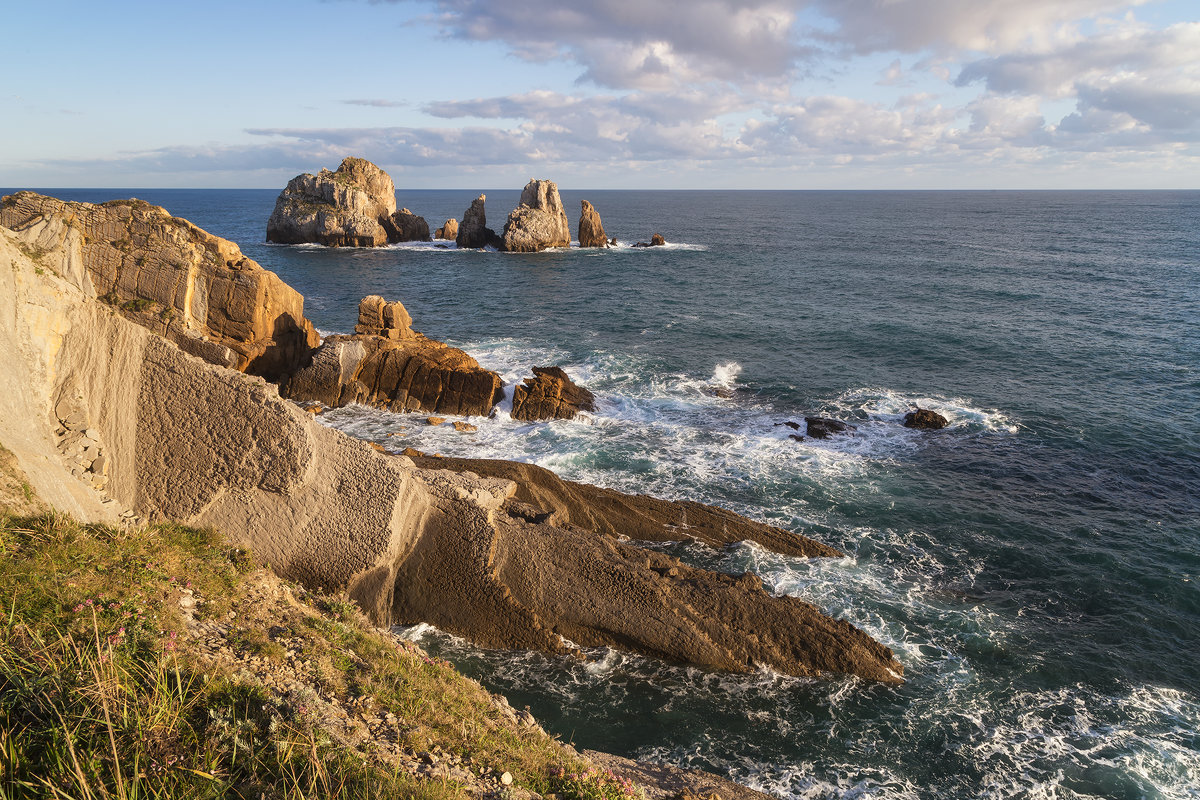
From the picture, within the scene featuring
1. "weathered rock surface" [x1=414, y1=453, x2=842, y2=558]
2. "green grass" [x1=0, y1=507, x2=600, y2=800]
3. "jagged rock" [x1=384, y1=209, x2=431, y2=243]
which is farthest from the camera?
"jagged rock" [x1=384, y1=209, x2=431, y2=243]

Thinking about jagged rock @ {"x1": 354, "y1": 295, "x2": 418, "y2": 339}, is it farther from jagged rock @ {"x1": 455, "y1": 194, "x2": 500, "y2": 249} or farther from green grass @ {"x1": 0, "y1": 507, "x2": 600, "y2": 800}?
jagged rock @ {"x1": 455, "y1": 194, "x2": 500, "y2": 249}

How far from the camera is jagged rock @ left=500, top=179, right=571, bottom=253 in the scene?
93.3m

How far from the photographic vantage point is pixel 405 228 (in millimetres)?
103500

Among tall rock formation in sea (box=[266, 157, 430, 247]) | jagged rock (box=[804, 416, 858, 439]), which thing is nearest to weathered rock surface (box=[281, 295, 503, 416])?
jagged rock (box=[804, 416, 858, 439])

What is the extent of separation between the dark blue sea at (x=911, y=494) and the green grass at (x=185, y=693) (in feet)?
14.9

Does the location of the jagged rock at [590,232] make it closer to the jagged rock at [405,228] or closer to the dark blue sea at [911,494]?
the jagged rock at [405,228]

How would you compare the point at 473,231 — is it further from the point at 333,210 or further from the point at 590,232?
the point at 333,210

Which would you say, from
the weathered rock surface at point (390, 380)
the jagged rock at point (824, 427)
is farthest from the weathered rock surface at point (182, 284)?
the jagged rock at point (824, 427)

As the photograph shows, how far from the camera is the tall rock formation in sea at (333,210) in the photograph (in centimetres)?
9369

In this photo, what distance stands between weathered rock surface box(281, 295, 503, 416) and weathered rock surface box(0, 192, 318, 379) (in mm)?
1493

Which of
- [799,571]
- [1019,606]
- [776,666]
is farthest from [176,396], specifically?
[1019,606]

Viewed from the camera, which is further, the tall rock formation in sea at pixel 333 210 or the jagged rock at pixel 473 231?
the jagged rock at pixel 473 231

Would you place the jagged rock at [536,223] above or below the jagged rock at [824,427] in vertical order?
above

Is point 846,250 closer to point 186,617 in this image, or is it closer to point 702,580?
point 702,580
